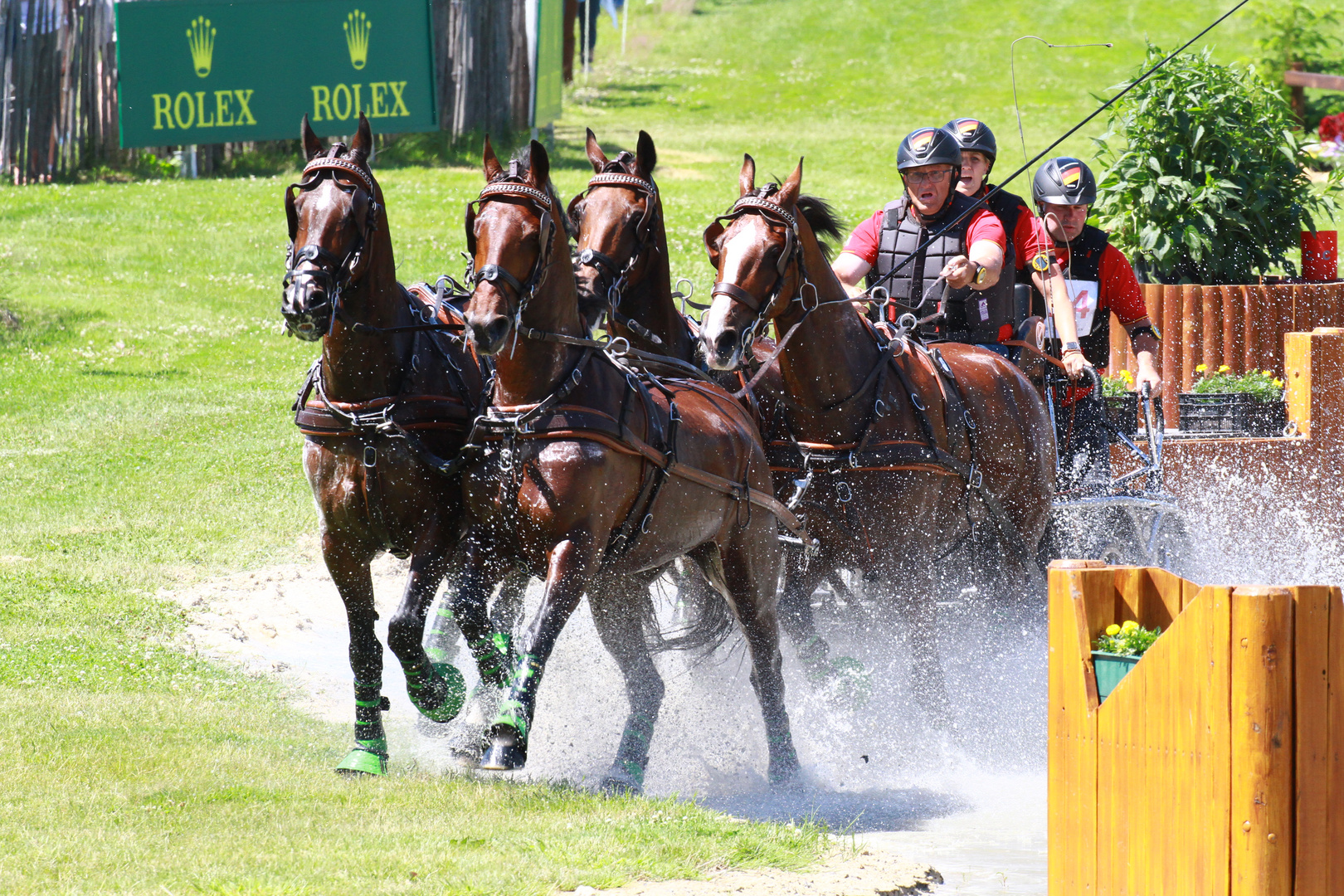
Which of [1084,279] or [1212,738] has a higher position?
[1084,279]

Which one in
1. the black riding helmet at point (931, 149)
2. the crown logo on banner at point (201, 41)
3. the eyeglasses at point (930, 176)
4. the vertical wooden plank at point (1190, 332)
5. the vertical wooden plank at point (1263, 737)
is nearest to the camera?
the vertical wooden plank at point (1263, 737)

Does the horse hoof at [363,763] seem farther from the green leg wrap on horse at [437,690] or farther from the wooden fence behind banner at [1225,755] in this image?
the wooden fence behind banner at [1225,755]

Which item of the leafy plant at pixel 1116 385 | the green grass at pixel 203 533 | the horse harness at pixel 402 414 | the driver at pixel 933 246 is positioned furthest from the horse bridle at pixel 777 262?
the leafy plant at pixel 1116 385

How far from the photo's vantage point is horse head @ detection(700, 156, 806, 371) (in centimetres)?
535

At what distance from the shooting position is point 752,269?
5.54 meters

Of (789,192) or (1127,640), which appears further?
(789,192)

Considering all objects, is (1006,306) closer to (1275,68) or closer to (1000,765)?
(1000,765)

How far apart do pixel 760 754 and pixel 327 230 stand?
2942 millimetres

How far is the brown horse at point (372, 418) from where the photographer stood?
5.27 m

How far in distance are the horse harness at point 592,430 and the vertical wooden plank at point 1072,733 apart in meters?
1.66

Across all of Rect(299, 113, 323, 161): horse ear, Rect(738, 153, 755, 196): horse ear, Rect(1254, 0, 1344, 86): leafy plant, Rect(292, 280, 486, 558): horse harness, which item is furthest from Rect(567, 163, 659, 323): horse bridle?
Rect(1254, 0, 1344, 86): leafy plant

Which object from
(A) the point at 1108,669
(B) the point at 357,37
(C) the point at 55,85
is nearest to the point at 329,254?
(A) the point at 1108,669

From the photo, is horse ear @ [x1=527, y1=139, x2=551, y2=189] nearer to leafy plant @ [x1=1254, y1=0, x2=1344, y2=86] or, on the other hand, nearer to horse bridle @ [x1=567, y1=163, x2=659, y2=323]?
horse bridle @ [x1=567, y1=163, x2=659, y2=323]

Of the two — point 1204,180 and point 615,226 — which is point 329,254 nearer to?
point 615,226
